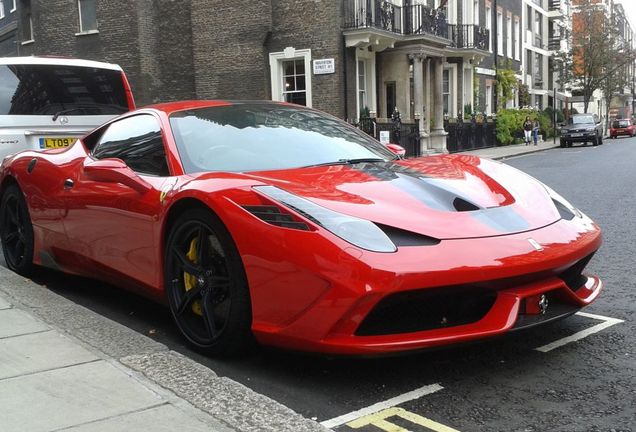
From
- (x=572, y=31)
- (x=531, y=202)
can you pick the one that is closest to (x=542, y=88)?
(x=572, y=31)

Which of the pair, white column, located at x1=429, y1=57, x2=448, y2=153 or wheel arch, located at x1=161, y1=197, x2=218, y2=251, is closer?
wheel arch, located at x1=161, y1=197, x2=218, y2=251

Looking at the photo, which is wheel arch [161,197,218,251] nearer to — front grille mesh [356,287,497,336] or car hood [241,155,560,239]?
car hood [241,155,560,239]

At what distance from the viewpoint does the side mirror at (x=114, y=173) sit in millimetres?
3932

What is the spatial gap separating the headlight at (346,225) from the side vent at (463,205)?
1.89 feet

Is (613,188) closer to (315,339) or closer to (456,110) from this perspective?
(315,339)

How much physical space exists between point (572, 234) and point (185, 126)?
2394 mm

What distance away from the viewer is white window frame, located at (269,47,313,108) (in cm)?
2172

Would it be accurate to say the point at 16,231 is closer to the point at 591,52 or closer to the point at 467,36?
the point at 467,36

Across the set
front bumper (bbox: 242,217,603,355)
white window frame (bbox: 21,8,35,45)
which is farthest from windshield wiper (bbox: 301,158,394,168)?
white window frame (bbox: 21,8,35,45)

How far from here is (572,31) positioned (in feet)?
163

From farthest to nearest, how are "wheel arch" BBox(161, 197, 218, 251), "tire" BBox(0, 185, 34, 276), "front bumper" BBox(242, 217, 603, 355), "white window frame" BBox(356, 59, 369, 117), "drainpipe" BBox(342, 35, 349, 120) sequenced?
"white window frame" BBox(356, 59, 369, 117), "drainpipe" BBox(342, 35, 349, 120), "tire" BBox(0, 185, 34, 276), "wheel arch" BBox(161, 197, 218, 251), "front bumper" BBox(242, 217, 603, 355)

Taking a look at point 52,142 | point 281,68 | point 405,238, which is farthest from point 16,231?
point 281,68

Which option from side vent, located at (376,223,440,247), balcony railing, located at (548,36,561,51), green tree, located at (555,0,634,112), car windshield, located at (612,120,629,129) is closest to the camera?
side vent, located at (376,223,440,247)

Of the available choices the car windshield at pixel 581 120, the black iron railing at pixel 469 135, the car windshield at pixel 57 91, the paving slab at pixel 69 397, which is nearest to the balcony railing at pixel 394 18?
the black iron railing at pixel 469 135
